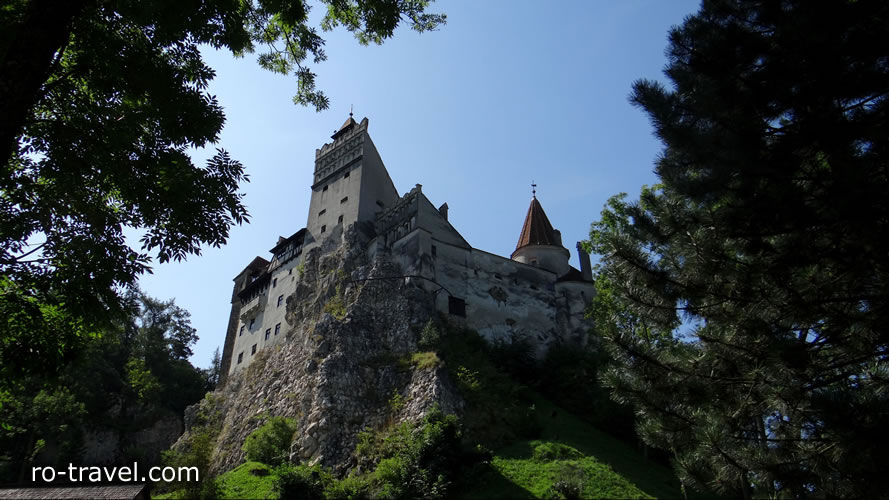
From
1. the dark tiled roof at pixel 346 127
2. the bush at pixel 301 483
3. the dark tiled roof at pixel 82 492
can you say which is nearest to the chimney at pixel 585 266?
the dark tiled roof at pixel 346 127

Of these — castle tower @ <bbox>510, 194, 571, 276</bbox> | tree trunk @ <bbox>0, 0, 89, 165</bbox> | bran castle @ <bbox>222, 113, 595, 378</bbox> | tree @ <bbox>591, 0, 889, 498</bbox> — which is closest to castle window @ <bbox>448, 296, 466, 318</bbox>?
bran castle @ <bbox>222, 113, 595, 378</bbox>

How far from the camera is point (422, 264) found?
141 ft

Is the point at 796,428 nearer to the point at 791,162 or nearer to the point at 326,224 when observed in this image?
the point at 791,162

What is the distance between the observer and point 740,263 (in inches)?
391

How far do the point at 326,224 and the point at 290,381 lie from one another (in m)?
14.2

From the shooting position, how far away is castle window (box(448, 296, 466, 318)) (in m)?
42.8

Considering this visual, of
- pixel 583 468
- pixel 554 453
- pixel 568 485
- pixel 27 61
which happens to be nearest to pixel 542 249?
pixel 554 453

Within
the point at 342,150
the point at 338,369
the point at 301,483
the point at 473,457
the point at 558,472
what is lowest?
the point at 301,483

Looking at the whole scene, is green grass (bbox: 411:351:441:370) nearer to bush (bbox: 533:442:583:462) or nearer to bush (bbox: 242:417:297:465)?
bush (bbox: 533:442:583:462)

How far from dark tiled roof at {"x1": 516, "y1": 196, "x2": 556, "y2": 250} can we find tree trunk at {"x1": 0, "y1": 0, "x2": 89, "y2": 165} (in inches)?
1807

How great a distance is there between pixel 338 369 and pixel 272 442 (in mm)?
5419

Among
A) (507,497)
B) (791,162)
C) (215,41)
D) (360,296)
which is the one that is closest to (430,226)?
(360,296)

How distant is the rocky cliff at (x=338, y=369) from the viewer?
111ft

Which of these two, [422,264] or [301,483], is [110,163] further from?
[422,264]
